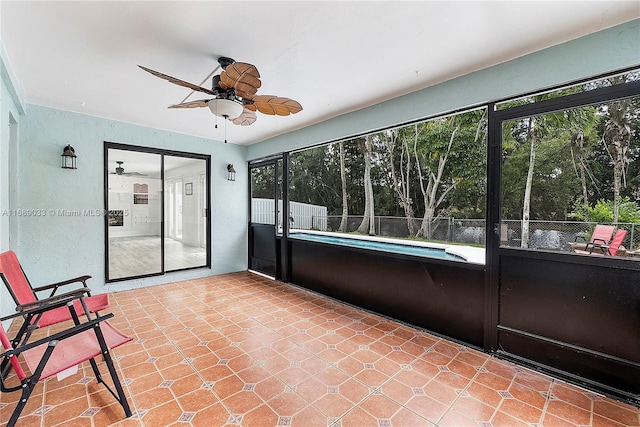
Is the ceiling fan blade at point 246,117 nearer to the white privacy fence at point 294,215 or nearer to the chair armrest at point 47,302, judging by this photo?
the chair armrest at point 47,302

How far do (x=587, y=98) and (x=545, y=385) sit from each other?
222cm

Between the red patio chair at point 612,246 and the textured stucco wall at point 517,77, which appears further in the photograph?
the red patio chair at point 612,246

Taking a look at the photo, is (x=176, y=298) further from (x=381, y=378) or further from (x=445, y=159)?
(x=445, y=159)

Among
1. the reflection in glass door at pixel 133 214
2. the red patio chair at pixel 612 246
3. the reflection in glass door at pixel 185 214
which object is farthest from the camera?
the reflection in glass door at pixel 185 214

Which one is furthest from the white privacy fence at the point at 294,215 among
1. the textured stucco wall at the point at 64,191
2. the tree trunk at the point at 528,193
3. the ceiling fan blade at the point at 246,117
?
the tree trunk at the point at 528,193

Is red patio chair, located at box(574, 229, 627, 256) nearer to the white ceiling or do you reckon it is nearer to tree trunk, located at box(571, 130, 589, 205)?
tree trunk, located at box(571, 130, 589, 205)

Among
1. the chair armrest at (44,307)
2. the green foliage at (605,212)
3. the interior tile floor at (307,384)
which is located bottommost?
the interior tile floor at (307,384)

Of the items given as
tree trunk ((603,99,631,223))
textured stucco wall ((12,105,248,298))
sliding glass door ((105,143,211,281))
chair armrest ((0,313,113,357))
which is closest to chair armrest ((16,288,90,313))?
chair armrest ((0,313,113,357))

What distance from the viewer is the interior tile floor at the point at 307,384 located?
1.81m

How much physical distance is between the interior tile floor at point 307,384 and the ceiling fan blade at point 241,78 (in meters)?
2.31

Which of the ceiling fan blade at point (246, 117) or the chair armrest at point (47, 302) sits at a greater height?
the ceiling fan blade at point (246, 117)

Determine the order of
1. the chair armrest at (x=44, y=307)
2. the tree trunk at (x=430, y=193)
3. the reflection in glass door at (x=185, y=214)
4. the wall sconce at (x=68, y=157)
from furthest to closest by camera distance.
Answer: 1. the tree trunk at (x=430, y=193)
2. the reflection in glass door at (x=185, y=214)
3. the wall sconce at (x=68, y=157)
4. the chair armrest at (x=44, y=307)

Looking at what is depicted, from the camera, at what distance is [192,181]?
5.50 m

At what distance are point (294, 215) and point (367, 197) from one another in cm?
292
